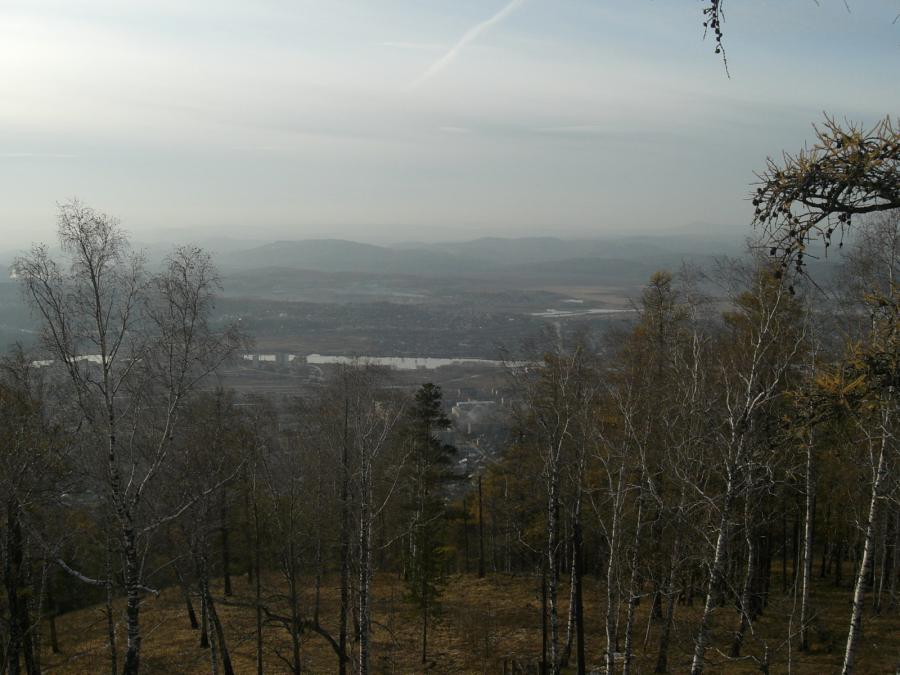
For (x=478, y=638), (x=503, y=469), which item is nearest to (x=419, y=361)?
(x=503, y=469)

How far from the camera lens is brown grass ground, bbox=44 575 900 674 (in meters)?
14.1

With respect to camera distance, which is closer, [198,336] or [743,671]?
[198,336]

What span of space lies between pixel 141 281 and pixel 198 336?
124 centimetres

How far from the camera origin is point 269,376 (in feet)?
205

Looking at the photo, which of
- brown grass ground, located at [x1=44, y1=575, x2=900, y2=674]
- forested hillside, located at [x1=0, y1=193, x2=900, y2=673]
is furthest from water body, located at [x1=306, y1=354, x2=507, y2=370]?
forested hillside, located at [x1=0, y1=193, x2=900, y2=673]

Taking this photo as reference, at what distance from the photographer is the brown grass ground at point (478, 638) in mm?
14148

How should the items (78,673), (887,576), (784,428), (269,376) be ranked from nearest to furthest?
(784,428) < (78,673) < (887,576) < (269,376)

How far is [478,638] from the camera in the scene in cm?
1792

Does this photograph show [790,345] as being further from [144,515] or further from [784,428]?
[144,515]

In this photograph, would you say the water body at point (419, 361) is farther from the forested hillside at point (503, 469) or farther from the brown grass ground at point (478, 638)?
the forested hillside at point (503, 469)

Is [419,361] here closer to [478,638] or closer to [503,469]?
[503,469]

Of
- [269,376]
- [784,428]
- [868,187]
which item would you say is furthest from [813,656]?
[269,376]

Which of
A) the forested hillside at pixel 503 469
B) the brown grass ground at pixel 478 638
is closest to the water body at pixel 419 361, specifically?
the brown grass ground at pixel 478 638

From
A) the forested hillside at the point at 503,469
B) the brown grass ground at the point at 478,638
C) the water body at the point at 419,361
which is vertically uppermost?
the forested hillside at the point at 503,469
